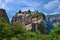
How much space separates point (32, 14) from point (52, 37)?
62.5 meters

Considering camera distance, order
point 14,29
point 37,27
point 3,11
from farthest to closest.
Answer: point 37,27, point 3,11, point 14,29

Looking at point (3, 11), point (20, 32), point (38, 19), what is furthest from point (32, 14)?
point (20, 32)

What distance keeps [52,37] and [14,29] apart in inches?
517

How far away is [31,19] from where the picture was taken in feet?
376

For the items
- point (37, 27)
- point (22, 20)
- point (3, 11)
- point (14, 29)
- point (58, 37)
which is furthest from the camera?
point (22, 20)

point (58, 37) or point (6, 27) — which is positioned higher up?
point (6, 27)

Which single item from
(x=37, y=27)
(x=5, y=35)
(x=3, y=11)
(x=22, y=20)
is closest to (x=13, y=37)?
(x=5, y=35)

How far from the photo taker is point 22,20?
12256cm

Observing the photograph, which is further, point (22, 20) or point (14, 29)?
point (22, 20)

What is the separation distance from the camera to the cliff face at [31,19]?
110375mm

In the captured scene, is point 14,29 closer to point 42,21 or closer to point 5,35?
point 5,35

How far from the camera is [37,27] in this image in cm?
10888

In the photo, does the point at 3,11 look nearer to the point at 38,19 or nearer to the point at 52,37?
the point at 38,19

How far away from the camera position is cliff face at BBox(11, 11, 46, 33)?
110 meters
